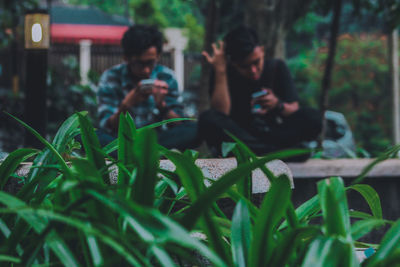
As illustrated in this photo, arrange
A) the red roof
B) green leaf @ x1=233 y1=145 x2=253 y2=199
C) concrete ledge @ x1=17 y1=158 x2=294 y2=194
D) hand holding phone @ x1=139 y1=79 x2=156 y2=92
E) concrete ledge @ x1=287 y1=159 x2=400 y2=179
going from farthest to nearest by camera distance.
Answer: the red roof
hand holding phone @ x1=139 y1=79 x2=156 y2=92
concrete ledge @ x1=287 y1=159 x2=400 y2=179
concrete ledge @ x1=17 y1=158 x2=294 y2=194
green leaf @ x1=233 y1=145 x2=253 y2=199

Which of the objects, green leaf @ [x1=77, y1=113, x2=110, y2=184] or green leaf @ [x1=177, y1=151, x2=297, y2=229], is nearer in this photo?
green leaf @ [x1=177, y1=151, x2=297, y2=229]

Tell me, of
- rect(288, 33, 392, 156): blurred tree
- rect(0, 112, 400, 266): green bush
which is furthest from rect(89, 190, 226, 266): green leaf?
rect(288, 33, 392, 156): blurred tree

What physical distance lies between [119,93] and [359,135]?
28.2ft

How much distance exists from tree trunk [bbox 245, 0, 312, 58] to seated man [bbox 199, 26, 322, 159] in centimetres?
106

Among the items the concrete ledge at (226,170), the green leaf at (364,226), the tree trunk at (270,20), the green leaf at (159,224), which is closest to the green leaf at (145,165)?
the green leaf at (159,224)

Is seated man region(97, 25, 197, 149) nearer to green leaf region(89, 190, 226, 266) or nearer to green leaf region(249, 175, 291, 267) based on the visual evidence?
green leaf region(249, 175, 291, 267)

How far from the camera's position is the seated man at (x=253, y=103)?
3.40 meters

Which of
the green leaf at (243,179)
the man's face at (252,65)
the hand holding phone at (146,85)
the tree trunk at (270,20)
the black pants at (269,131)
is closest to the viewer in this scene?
the green leaf at (243,179)

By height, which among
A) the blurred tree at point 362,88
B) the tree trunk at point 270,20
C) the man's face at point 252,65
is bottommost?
the blurred tree at point 362,88

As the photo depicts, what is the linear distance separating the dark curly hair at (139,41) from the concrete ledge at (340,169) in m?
1.24

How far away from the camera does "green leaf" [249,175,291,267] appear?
0.96 metres

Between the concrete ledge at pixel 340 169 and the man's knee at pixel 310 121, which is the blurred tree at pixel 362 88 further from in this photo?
the concrete ledge at pixel 340 169

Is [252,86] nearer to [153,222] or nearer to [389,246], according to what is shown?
[389,246]

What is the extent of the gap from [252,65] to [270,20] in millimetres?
1399
